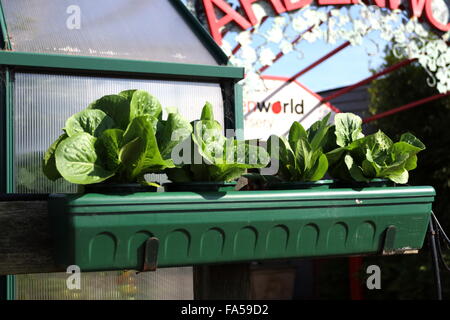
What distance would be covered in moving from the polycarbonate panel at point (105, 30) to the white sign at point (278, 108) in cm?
215

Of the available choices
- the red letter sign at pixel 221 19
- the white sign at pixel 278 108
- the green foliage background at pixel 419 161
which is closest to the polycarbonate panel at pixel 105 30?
the red letter sign at pixel 221 19

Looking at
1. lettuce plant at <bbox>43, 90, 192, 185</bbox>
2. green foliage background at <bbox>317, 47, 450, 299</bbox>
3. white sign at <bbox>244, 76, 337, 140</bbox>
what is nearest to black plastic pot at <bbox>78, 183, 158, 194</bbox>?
lettuce plant at <bbox>43, 90, 192, 185</bbox>

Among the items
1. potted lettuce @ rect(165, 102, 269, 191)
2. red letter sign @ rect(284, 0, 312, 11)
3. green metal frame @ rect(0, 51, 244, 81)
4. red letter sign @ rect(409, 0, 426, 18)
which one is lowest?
potted lettuce @ rect(165, 102, 269, 191)

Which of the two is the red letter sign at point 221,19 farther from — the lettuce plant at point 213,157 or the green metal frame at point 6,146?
the lettuce plant at point 213,157

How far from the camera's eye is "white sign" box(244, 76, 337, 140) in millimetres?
3590

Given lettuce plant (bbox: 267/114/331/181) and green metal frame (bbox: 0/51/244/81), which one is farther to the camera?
green metal frame (bbox: 0/51/244/81)

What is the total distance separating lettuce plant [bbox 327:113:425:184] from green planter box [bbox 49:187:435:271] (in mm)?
32

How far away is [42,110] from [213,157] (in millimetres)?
507

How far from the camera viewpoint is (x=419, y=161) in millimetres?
4219

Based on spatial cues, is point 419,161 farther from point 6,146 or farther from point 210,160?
point 210,160

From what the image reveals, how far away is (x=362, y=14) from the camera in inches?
133

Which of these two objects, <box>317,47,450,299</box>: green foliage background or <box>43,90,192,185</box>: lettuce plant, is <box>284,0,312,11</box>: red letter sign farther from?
<box>43,90,192,185</box>: lettuce plant

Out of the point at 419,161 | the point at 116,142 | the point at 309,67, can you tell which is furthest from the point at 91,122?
the point at 419,161
